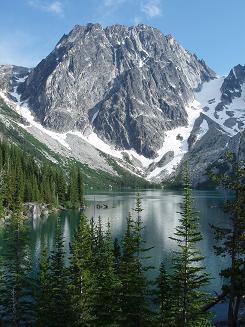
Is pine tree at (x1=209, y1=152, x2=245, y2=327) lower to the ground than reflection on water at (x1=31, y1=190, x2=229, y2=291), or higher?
higher

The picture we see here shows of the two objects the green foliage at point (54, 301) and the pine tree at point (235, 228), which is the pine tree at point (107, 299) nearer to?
the green foliage at point (54, 301)

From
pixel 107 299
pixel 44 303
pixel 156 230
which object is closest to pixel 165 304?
pixel 107 299

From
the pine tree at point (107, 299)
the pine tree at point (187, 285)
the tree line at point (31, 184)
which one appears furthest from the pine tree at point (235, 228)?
the tree line at point (31, 184)

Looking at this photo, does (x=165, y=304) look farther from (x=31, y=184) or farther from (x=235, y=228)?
(x=31, y=184)

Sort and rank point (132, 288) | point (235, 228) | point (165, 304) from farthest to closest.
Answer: point (132, 288) < point (165, 304) < point (235, 228)

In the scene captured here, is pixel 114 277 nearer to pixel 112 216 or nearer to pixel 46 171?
pixel 112 216

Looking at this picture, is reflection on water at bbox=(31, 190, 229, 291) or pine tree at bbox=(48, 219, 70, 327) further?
reflection on water at bbox=(31, 190, 229, 291)

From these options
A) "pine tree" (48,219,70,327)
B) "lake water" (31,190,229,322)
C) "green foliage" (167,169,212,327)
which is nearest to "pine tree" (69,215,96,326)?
"pine tree" (48,219,70,327)

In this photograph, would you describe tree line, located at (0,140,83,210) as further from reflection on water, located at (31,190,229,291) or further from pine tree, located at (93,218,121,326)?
pine tree, located at (93,218,121,326)

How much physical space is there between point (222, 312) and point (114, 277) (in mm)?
19722

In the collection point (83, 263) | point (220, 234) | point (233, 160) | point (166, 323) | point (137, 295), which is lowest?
point (166, 323)

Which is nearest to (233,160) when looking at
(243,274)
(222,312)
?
(243,274)

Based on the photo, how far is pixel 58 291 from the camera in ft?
140

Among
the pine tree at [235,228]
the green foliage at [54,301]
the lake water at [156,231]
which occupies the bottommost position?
the lake water at [156,231]
